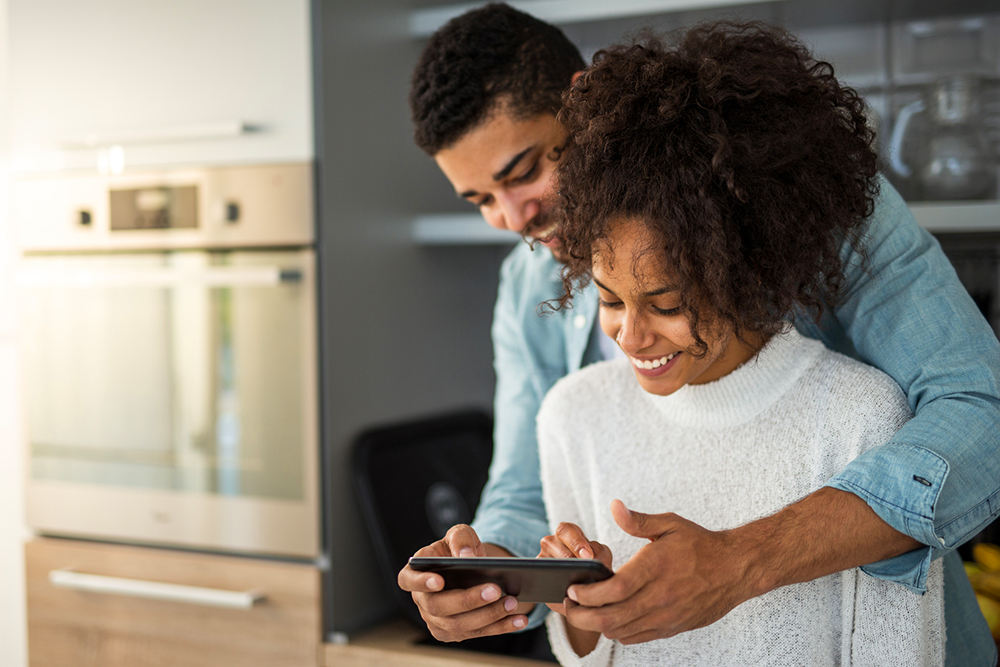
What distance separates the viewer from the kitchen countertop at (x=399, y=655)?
150 cm

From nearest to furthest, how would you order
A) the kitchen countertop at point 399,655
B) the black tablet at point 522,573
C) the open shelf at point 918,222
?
the black tablet at point 522,573 → the open shelf at point 918,222 → the kitchen countertop at point 399,655

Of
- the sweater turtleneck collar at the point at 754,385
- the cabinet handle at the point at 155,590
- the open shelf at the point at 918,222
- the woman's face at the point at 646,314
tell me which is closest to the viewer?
the woman's face at the point at 646,314

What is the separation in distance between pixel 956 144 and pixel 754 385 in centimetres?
83

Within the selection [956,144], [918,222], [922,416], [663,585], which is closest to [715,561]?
[663,585]

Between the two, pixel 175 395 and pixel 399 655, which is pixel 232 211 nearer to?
pixel 175 395

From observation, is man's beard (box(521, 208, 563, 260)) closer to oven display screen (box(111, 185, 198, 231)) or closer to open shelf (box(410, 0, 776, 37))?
open shelf (box(410, 0, 776, 37))

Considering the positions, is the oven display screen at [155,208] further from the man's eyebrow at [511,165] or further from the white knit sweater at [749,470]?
the white knit sweater at [749,470]

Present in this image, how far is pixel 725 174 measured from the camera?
0.78m

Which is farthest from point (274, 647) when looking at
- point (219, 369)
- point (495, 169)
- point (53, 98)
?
point (53, 98)

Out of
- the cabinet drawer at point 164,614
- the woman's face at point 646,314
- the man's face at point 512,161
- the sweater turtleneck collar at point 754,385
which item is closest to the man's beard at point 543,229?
the man's face at point 512,161

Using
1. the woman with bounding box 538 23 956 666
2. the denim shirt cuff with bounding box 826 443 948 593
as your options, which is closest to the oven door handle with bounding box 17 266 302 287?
the woman with bounding box 538 23 956 666

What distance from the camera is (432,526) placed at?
1.79m

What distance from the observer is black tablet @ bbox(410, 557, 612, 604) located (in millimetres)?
718

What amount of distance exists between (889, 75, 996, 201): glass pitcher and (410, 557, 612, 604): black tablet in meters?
1.13
